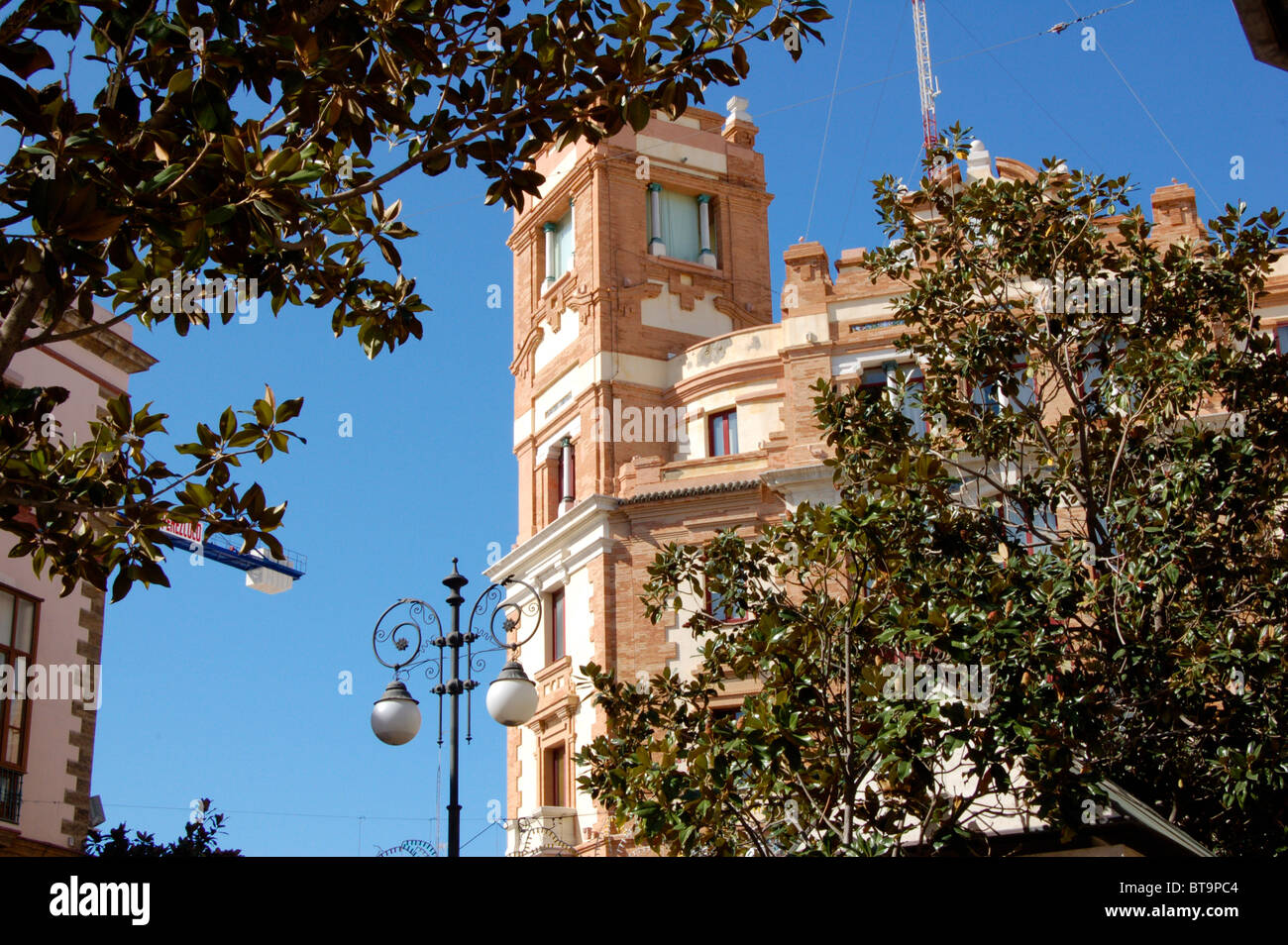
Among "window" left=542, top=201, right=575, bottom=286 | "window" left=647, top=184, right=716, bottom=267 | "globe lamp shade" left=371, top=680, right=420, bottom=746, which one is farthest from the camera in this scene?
"window" left=542, top=201, right=575, bottom=286

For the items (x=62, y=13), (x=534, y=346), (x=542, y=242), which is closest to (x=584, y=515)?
(x=534, y=346)

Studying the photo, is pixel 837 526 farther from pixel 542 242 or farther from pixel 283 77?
pixel 542 242

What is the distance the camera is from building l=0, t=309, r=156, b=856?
18031 millimetres

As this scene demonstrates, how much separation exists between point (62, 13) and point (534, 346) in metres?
27.6

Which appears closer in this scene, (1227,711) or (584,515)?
(1227,711)

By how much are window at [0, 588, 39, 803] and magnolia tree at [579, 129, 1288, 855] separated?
7.56 meters

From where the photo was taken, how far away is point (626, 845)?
26922 millimetres

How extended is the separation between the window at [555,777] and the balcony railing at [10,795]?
1321 cm

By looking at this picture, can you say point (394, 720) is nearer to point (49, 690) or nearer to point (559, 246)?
point (49, 690)

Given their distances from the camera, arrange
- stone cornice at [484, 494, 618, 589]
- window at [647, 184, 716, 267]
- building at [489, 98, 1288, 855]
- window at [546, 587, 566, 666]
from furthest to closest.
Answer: window at [647, 184, 716, 267], window at [546, 587, 566, 666], stone cornice at [484, 494, 618, 589], building at [489, 98, 1288, 855]

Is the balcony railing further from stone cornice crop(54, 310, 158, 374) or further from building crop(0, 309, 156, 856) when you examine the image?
stone cornice crop(54, 310, 158, 374)

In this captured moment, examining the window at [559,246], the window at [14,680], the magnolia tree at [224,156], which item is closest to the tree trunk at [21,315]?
the magnolia tree at [224,156]

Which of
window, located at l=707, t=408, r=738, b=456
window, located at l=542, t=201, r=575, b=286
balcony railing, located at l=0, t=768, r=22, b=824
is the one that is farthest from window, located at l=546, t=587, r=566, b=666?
balcony railing, located at l=0, t=768, r=22, b=824
